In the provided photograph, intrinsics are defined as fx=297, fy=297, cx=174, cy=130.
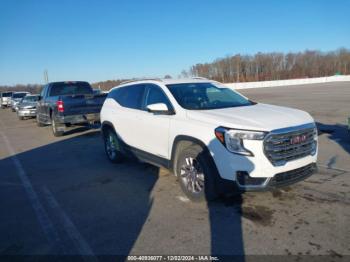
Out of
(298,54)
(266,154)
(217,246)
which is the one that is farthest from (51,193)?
(298,54)

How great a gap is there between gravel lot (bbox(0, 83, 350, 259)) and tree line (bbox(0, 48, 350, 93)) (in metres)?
86.3

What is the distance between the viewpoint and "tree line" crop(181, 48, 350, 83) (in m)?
93.2

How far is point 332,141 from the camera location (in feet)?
26.7

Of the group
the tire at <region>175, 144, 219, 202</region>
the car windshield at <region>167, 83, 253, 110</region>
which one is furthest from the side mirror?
the tire at <region>175, 144, 219, 202</region>

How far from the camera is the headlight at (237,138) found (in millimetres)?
3776

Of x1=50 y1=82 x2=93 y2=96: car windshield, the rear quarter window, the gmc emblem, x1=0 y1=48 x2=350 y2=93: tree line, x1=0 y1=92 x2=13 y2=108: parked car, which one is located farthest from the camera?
x1=0 y1=48 x2=350 y2=93: tree line

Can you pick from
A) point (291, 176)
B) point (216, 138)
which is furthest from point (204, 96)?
point (291, 176)

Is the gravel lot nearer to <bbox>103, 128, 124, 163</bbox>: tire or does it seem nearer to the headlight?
<bbox>103, 128, 124, 163</bbox>: tire

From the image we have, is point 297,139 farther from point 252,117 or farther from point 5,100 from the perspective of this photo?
point 5,100

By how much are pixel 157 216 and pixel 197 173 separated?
858 mm

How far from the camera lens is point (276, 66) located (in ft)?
322

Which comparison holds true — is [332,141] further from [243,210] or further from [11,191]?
[11,191]

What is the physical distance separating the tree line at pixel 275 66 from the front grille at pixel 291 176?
87127mm

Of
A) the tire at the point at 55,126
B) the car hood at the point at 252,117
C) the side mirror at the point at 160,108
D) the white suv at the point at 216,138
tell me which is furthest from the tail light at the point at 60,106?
the car hood at the point at 252,117
